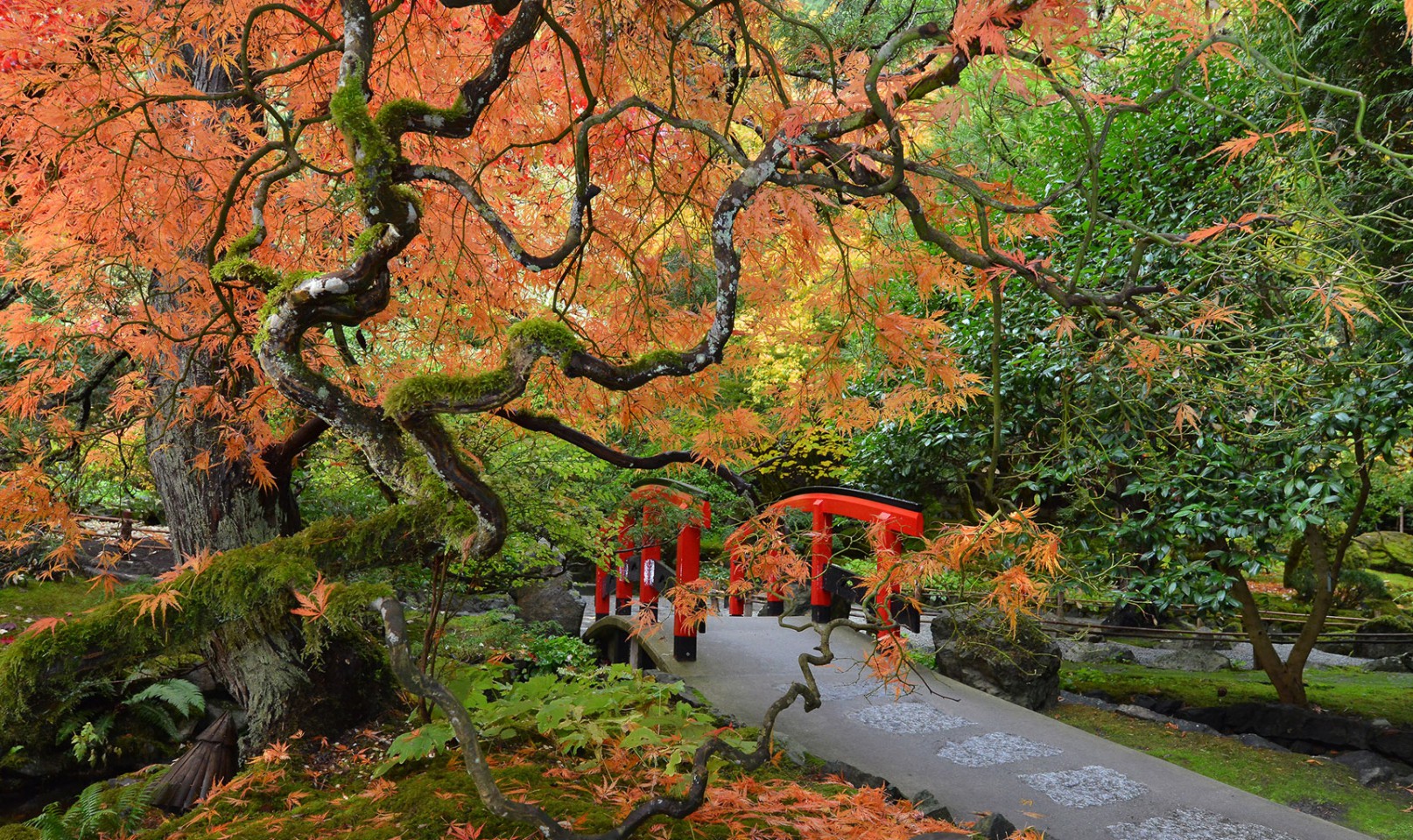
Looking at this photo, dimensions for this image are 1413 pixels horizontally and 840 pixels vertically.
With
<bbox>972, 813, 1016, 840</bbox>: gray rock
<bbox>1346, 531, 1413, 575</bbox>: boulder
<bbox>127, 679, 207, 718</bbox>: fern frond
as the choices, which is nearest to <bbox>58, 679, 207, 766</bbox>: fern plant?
<bbox>127, 679, 207, 718</bbox>: fern frond

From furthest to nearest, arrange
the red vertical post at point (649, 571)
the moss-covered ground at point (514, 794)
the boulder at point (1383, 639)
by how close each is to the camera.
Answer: the boulder at point (1383, 639) → the red vertical post at point (649, 571) → the moss-covered ground at point (514, 794)

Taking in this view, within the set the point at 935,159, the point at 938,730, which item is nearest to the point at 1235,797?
the point at 938,730

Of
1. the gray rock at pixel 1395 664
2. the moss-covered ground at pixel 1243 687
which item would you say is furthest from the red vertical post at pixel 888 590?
the gray rock at pixel 1395 664

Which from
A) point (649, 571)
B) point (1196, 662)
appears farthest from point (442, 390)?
point (1196, 662)

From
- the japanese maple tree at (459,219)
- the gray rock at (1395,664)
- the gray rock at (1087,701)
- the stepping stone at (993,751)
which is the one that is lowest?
the gray rock at (1087,701)

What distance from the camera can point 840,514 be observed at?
580 centimetres

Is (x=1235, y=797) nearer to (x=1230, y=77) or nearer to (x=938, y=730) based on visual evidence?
(x=938, y=730)

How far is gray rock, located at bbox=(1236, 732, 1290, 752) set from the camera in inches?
251

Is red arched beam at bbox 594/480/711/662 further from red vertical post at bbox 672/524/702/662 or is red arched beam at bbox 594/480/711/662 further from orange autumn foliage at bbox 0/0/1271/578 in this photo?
orange autumn foliage at bbox 0/0/1271/578

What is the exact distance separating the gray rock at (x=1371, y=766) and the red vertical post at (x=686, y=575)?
4385 mm

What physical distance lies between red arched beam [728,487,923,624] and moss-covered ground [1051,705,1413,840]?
237 centimetres

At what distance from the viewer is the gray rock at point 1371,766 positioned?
5582mm

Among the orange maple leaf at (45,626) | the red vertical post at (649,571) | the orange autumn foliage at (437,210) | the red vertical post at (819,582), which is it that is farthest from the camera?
the red vertical post at (649,571)

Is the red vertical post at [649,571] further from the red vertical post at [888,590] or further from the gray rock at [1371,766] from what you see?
the gray rock at [1371,766]
